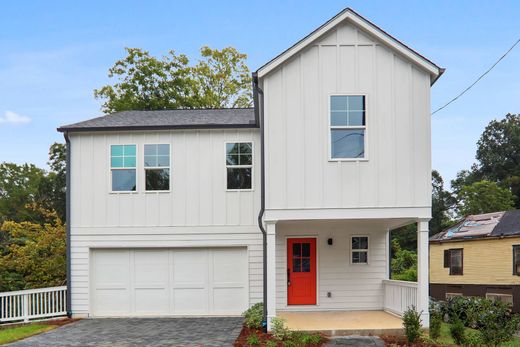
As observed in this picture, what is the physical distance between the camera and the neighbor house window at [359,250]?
1391 cm

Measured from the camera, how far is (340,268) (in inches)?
543

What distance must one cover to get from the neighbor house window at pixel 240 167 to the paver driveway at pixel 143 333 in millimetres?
3794

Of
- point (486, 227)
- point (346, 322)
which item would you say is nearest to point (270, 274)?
point (346, 322)

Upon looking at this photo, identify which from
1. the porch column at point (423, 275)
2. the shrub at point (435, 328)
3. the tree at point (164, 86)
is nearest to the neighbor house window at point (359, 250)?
the porch column at point (423, 275)

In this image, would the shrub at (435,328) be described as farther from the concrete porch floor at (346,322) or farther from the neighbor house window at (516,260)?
the neighbor house window at (516,260)

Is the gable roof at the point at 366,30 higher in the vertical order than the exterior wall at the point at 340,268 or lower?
higher

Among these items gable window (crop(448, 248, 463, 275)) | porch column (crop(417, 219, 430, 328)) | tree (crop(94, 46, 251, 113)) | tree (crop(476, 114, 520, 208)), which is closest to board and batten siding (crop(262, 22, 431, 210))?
porch column (crop(417, 219, 430, 328))

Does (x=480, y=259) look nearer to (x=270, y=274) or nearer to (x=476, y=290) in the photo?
(x=476, y=290)

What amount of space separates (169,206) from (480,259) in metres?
14.7

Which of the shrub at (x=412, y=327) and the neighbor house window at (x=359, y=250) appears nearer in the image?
the shrub at (x=412, y=327)

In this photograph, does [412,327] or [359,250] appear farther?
[359,250]

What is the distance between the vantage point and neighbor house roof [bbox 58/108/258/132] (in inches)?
567

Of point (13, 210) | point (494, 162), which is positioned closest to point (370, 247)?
point (13, 210)

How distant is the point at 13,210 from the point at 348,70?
40.2 meters
